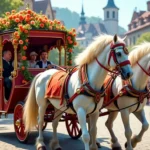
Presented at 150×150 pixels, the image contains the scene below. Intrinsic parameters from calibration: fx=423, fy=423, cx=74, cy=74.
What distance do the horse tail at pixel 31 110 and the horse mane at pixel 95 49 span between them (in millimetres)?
1721

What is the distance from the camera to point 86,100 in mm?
6719

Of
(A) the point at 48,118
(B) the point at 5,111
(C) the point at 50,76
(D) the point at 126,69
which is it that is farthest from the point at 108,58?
(B) the point at 5,111

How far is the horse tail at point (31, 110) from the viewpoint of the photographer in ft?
26.5

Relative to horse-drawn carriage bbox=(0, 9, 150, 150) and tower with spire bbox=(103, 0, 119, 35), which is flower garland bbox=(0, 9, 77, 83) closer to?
horse-drawn carriage bbox=(0, 9, 150, 150)

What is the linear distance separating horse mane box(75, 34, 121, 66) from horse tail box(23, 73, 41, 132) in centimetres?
172

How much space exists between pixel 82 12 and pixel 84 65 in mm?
153632

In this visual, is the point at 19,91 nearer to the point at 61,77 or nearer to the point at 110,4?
the point at 61,77

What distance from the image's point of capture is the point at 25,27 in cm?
850

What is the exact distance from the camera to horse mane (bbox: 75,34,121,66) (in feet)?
22.3

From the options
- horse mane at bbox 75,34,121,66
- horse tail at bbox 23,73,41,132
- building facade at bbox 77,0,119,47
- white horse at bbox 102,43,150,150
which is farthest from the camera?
building facade at bbox 77,0,119,47

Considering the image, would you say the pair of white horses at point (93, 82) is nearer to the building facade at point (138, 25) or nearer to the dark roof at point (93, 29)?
the building facade at point (138, 25)

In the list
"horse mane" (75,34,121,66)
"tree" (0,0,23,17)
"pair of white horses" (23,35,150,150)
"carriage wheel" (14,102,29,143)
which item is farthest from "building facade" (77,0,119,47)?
"horse mane" (75,34,121,66)

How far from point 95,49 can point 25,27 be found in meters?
2.21

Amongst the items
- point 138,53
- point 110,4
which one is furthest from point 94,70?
point 110,4
